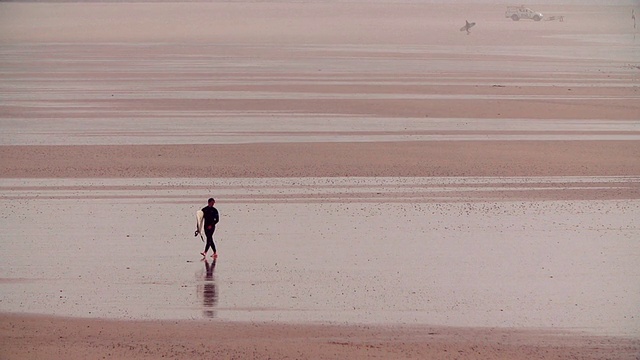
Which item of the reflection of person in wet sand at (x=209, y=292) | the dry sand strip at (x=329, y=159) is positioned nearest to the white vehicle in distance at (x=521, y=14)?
the dry sand strip at (x=329, y=159)

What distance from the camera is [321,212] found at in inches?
889

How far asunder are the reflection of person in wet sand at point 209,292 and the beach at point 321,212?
0.14ft

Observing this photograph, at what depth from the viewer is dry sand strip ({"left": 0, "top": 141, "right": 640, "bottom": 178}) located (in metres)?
27.2

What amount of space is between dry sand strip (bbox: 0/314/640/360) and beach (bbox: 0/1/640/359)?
0.04 meters

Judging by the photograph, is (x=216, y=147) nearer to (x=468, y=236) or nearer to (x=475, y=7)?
(x=468, y=236)

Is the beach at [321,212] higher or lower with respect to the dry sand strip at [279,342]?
higher

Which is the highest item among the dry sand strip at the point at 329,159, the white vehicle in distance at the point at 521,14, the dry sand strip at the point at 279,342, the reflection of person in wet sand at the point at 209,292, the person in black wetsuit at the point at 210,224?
the white vehicle in distance at the point at 521,14

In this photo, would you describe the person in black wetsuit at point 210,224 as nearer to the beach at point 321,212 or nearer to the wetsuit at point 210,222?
the wetsuit at point 210,222

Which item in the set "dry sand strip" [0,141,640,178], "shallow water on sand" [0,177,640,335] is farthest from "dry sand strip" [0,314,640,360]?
"dry sand strip" [0,141,640,178]

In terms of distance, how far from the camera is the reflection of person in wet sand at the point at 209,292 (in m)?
16.3

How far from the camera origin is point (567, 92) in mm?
44781

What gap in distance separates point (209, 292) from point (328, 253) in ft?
9.44

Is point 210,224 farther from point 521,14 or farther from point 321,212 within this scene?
point 521,14

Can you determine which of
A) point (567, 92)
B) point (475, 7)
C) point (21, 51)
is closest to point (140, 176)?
point (567, 92)
